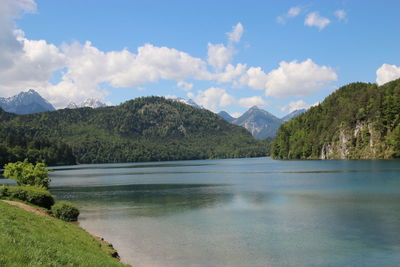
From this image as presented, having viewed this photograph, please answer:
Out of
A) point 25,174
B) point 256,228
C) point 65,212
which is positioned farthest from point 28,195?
point 256,228

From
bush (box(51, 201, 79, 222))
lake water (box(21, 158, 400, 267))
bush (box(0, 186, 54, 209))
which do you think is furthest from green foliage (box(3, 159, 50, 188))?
bush (box(51, 201, 79, 222))

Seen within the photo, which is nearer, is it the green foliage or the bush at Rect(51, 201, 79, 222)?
the bush at Rect(51, 201, 79, 222)

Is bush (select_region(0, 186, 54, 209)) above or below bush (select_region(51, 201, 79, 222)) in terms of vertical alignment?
above

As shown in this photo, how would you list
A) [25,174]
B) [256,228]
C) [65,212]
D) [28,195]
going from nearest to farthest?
[256,228], [65,212], [28,195], [25,174]

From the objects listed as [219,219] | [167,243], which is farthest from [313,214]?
[167,243]

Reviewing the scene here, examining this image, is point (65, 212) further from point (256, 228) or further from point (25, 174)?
point (25, 174)

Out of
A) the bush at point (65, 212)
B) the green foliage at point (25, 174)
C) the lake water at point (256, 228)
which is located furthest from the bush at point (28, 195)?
the green foliage at point (25, 174)

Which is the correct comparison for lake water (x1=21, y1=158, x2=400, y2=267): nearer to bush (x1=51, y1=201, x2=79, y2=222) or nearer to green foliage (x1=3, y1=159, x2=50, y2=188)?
bush (x1=51, y1=201, x2=79, y2=222)

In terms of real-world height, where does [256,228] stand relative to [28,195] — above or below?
below

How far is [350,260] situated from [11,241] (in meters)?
21.8

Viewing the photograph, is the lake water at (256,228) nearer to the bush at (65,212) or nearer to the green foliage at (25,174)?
the bush at (65,212)

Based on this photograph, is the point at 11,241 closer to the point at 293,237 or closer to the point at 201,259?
the point at 201,259

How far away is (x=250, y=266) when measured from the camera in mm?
26609

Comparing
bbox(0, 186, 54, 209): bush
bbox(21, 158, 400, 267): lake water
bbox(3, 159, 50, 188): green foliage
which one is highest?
bbox(3, 159, 50, 188): green foliage
